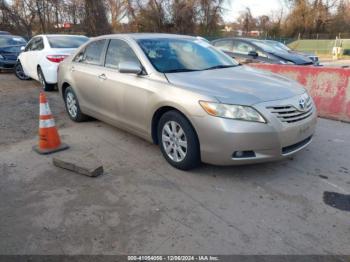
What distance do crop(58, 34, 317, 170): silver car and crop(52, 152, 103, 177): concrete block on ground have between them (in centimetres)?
77

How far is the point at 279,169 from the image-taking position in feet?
12.9

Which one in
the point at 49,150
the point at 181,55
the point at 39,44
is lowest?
the point at 49,150

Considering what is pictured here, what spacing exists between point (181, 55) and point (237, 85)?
110cm

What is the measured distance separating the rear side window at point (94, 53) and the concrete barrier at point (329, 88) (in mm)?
4234

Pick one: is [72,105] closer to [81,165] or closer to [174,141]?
[81,165]

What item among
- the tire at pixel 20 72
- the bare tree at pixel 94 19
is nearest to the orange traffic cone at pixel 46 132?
the tire at pixel 20 72

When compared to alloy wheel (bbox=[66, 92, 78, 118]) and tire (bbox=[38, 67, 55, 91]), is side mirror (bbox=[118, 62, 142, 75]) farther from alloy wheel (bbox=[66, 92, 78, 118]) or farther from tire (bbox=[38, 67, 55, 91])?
tire (bbox=[38, 67, 55, 91])

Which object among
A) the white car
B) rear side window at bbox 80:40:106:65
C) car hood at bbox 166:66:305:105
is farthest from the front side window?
car hood at bbox 166:66:305:105

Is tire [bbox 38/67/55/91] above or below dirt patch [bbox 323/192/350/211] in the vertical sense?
above

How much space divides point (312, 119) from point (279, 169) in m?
0.72

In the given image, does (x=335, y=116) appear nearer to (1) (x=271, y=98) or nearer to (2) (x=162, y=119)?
(1) (x=271, y=98)

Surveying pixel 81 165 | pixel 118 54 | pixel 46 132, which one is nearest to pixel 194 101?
pixel 81 165

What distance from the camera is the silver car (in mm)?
3346

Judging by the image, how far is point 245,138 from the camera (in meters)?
3.31
